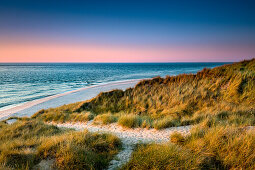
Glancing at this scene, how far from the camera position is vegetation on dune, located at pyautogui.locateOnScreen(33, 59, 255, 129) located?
23.9ft

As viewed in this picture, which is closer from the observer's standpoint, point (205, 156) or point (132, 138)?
point (205, 156)

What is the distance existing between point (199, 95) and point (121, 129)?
246 inches

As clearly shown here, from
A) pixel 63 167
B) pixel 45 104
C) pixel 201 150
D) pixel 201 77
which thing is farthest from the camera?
pixel 45 104

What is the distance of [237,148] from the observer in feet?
11.2

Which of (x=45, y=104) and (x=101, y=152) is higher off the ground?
(x=101, y=152)

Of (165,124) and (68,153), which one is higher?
(68,153)

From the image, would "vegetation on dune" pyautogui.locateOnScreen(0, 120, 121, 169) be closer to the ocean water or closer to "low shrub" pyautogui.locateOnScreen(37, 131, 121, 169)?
"low shrub" pyautogui.locateOnScreen(37, 131, 121, 169)

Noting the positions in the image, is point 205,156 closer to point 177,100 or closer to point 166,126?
point 166,126

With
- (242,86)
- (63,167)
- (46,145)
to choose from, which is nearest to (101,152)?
(63,167)

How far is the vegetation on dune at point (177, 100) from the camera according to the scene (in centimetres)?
728

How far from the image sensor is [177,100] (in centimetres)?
983

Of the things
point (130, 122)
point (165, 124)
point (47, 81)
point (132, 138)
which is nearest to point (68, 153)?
point (132, 138)

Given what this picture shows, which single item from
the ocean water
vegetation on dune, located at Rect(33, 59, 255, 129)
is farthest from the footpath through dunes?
the ocean water

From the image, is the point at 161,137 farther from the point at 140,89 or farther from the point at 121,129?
the point at 140,89
